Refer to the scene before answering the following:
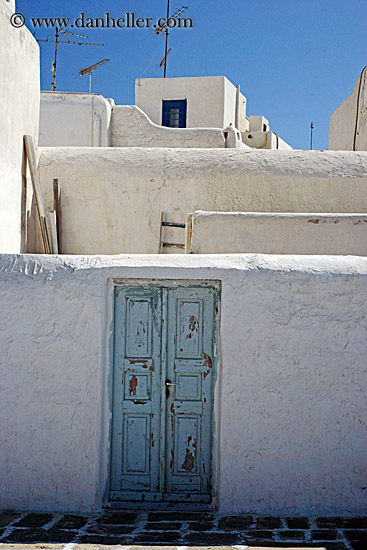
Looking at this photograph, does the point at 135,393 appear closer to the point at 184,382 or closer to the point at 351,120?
the point at 184,382

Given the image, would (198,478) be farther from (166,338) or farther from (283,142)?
(283,142)

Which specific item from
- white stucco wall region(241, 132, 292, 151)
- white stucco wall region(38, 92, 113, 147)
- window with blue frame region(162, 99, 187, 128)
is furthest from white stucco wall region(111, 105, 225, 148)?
white stucco wall region(241, 132, 292, 151)

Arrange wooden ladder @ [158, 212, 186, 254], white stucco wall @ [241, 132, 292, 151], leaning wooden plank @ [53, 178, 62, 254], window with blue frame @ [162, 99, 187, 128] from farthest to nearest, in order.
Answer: white stucco wall @ [241, 132, 292, 151] → window with blue frame @ [162, 99, 187, 128] → leaning wooden plank @ [53, 178, 62, 254] → wooden ladder @ [158, 212, 186, 254]

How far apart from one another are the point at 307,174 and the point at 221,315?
11.6 feet

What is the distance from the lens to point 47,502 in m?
4.70

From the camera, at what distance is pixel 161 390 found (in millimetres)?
4797

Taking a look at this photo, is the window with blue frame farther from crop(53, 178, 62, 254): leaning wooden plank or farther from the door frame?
the door frame

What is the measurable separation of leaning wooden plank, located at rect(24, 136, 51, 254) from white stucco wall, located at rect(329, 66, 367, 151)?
5.66m

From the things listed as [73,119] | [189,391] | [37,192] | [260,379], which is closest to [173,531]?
[189,391]

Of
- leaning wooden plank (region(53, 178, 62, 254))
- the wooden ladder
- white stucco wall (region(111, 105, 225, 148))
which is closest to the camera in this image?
the wooden ladder

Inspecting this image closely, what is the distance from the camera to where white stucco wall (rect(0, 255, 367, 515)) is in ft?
15.2

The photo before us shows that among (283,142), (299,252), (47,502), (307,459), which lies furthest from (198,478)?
(283,142)

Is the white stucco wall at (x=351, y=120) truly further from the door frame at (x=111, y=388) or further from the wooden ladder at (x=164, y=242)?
the door frame at (x=111, y=388)

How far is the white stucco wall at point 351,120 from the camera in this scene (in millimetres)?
10812
